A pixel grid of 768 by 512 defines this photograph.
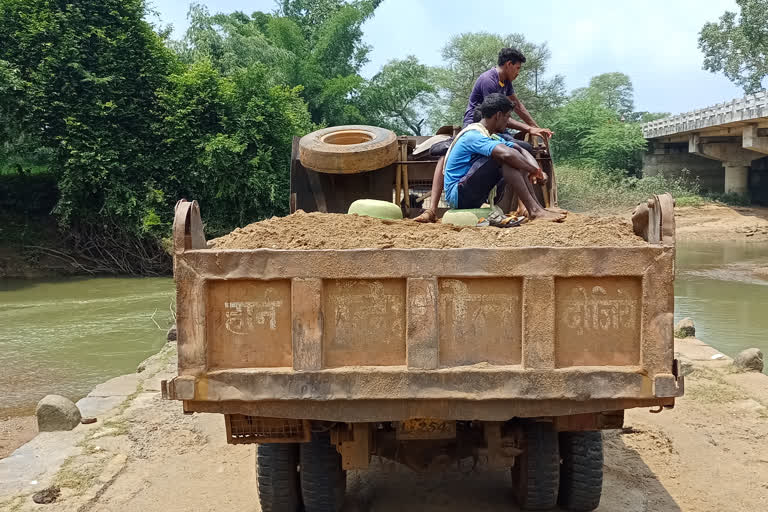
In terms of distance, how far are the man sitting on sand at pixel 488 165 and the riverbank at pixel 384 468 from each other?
172cm

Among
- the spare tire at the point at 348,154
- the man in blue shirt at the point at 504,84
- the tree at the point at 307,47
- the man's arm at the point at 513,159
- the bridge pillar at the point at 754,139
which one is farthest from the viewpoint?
the bridge pillar at the point at 754,139

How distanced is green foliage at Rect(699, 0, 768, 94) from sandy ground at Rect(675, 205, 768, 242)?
17951 millimetres

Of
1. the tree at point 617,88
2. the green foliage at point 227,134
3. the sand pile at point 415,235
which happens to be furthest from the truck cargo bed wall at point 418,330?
the tree at point 617,88

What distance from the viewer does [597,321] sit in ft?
10.4

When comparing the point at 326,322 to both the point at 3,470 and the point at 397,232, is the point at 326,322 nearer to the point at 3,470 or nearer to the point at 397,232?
the point at 397,232

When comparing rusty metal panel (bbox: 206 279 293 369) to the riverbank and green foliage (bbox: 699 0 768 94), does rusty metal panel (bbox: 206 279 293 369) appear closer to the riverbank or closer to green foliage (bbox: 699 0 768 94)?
the riverbank

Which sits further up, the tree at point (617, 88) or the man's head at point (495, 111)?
the tree at point (617, 88)

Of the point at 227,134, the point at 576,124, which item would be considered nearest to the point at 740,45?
the point at 576,124

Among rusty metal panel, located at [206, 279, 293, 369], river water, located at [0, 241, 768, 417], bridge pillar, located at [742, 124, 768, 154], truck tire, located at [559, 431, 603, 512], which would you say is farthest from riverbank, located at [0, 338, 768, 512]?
bridge pillar, located at [742, 124, 768, 154]

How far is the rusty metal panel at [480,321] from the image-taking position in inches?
125

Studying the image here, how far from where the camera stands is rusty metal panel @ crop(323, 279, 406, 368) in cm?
322

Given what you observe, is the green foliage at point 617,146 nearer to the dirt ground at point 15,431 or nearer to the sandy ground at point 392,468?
the sandy ground at point 392,468

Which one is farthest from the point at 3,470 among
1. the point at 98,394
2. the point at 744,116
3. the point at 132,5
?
the point at 744,116

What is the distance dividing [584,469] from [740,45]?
4584cm
